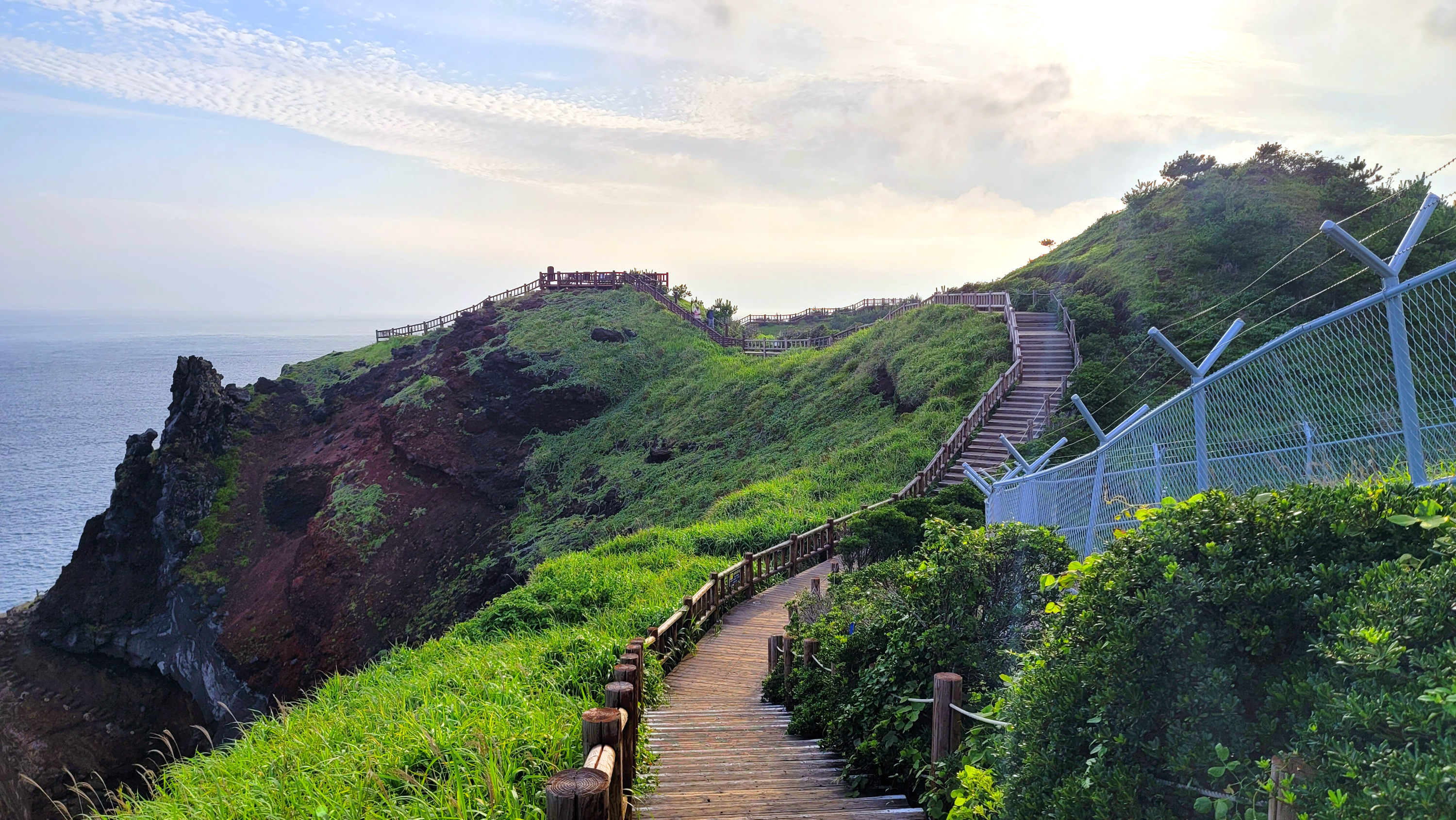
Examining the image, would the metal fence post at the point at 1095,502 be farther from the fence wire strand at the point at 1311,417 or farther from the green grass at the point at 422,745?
the green grass at the point at 422,745

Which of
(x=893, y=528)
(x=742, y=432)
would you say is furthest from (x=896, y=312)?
(x=893, y=528)

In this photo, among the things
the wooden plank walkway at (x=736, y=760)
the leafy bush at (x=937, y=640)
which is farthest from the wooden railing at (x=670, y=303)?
the leafy bush at (x=937, y=640)

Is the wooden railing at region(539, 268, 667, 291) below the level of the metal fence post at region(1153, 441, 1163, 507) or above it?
above

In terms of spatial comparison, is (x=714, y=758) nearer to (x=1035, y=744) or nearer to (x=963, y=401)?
(x=1035, y=744)

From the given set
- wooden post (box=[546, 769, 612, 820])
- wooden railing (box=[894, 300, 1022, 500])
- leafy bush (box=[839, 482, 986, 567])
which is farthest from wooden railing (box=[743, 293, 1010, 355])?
wooden post (box=[546, 769, 612, 820])

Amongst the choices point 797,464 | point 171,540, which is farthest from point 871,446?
point 171,540

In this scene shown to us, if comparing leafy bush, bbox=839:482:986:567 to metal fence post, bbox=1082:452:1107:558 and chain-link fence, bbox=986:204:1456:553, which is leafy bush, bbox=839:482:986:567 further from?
chain-link fence, bbox=986:204:1456:553

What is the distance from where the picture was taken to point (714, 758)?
657cm

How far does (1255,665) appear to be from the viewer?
274cm

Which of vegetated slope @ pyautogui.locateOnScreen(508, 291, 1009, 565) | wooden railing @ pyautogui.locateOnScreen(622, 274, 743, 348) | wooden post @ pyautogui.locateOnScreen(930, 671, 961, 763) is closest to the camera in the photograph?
wooden post @ pyautogui.locateOnScreen(930, 671, 961, 763)

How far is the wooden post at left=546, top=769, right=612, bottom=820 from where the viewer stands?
3.37 m

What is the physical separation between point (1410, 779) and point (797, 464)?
26663 millimetres

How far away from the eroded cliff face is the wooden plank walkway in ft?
63.7

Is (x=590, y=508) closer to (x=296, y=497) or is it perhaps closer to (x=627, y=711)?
(x=296, y=497)
